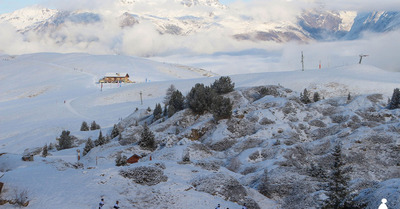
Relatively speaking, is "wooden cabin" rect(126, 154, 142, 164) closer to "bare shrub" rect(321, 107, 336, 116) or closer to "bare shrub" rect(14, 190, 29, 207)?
"bare shrub" rect(14, 190, 29, 207)

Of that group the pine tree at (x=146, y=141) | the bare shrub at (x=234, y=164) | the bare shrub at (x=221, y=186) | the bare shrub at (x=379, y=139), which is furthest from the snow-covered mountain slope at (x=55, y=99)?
the bare shrub at (x=379, y=139)

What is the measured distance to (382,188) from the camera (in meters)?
20.5

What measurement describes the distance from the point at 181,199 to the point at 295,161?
635 inches

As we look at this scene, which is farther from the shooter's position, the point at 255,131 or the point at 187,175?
the point at 255,131

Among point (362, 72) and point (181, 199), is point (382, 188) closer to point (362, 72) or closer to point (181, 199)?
point (181, 199)

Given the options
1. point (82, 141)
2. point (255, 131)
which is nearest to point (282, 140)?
point (255, 131)

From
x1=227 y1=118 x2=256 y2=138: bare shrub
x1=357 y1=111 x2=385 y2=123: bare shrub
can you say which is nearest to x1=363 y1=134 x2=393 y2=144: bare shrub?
x1=357 y1=111 x2=385 y2=123: bare shrub

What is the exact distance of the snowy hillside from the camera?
81.6ft

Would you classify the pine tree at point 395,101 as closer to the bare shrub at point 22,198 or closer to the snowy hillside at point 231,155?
the snowy hillside at point 231,155

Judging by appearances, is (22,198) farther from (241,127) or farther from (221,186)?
(241,127)

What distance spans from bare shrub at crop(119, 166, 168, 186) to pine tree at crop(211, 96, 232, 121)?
74.6ft

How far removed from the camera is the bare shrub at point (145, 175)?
91.4 feet

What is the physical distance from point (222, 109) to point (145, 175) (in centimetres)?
2445

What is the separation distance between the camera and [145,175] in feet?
93.7
